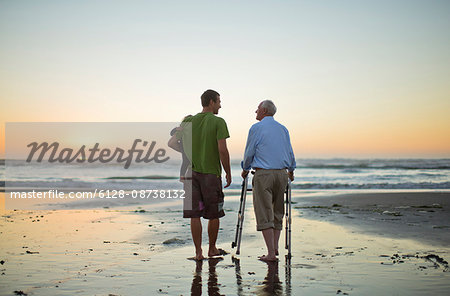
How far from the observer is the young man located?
592 cm

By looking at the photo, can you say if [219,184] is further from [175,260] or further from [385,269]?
[385,269]

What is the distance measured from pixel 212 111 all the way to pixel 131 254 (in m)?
2.17

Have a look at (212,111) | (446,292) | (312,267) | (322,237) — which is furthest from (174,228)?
(446,292)

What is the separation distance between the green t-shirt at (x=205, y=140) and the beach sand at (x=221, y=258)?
119 centimetres

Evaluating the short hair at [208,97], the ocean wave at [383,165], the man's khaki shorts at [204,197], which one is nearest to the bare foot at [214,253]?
the man's khaki shorts at [204,197]

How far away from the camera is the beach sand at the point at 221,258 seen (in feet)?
14.4

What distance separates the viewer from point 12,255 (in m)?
6.04

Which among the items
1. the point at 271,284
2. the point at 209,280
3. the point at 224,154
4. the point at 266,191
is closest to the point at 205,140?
the point at 224,154

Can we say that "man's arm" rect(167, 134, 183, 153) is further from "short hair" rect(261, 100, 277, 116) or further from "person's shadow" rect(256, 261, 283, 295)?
"person's shadow" rect(256, 261, 283, 295)

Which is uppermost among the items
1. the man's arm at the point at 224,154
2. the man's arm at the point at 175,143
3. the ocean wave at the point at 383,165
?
the man's arm at the point at 175,143

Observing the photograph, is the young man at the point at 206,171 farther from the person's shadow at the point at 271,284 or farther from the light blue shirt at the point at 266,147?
the person's shadow at the point at 271,284

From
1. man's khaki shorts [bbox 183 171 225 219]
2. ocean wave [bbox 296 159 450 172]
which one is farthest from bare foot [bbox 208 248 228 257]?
ocean wave [bbox 296 159 450 172]

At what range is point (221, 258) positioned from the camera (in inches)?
233

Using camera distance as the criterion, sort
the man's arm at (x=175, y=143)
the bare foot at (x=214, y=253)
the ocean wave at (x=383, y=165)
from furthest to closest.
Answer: the ocean wave at (x=383, y=165), the man's arm at (x=175, y=143), the bare foot at (x=214, y=253)
